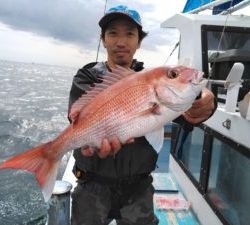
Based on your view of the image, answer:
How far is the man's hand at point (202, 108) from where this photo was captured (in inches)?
114

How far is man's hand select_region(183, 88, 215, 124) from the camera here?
9.53 feet

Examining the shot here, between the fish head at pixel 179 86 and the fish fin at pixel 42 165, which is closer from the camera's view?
the fish head at pixel 179 86

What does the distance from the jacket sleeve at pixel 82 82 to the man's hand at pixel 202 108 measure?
2.68 ft

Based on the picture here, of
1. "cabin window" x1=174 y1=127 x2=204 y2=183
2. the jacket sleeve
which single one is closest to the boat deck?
"cabin window" x1=174 y1=127 x2=204 y2=183

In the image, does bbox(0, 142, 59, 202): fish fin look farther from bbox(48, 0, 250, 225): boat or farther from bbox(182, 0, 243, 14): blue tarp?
bbox(182, 0, 243, 14): blue tarp

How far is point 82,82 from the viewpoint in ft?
10.5

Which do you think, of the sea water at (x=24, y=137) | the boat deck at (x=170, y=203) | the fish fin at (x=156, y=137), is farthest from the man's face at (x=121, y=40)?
the sea water at (x=24, y=137)

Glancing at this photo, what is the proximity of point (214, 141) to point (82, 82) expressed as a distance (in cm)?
246

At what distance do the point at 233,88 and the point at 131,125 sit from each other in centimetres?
180

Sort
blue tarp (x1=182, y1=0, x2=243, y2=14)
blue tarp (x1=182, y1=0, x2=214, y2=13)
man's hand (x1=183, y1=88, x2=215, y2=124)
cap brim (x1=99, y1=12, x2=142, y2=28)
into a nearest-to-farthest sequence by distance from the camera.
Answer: man's hand (x1=183, y1=88, x2=215, y2=124) < cap brim (x1=99, y1=12, x2=142, y2=28) < blue tarp (x1=182, y1=0, x2=243, y2=14) < blue tarp (x1=182, y1=0, x2=214, y2=13)

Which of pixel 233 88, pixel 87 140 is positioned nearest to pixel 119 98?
pixel 87 140

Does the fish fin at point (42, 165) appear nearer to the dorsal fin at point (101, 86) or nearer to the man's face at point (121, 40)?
the dorsal fin at point (101, 86)

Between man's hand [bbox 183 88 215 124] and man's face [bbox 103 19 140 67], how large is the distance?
0.73m

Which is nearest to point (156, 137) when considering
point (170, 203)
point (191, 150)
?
point (170, 203)
